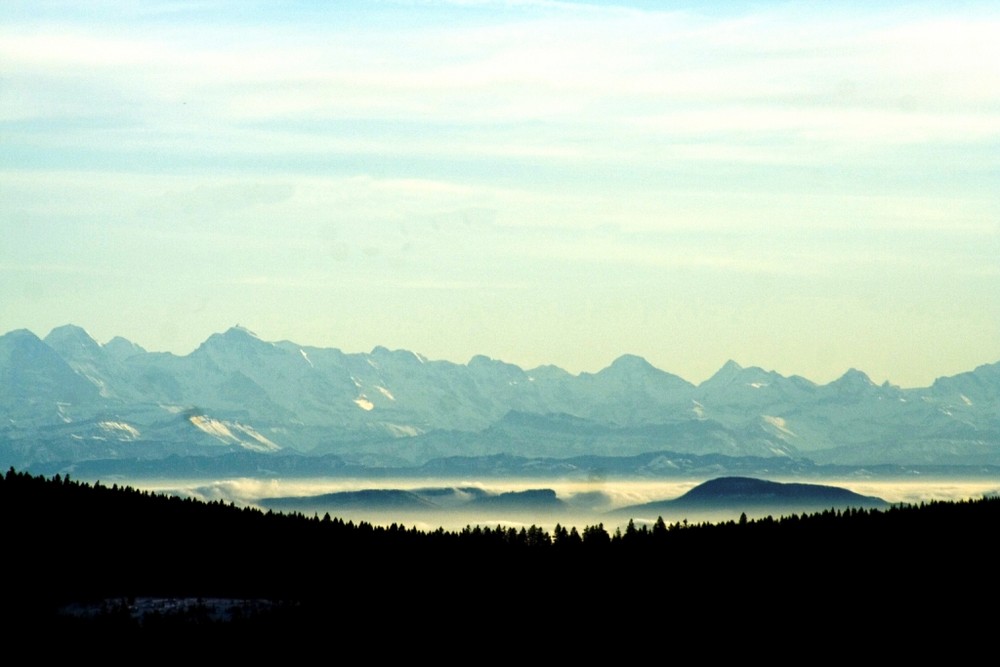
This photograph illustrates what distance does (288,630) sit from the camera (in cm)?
18575

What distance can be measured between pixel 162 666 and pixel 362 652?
3156 centimetres

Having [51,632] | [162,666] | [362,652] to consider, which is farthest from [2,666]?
[362,652]

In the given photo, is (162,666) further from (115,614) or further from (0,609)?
(0,609)

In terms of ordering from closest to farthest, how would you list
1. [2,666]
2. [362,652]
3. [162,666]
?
[162,666] < [2,666] < [362,652]

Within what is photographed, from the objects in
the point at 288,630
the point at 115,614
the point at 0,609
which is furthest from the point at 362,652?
the point at 0,609

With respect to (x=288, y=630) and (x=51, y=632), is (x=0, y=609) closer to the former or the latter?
(x=51, y=632)

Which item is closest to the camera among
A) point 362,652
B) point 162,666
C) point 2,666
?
point 162,666

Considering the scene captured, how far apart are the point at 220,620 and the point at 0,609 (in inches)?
1357

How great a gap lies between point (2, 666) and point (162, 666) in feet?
78.2

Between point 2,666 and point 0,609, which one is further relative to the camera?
point 0,609

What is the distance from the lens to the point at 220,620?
18238 centimetres

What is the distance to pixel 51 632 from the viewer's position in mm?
187250

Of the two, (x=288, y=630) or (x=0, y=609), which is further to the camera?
(x=0, y=609)

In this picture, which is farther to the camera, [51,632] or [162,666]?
[51,632]
